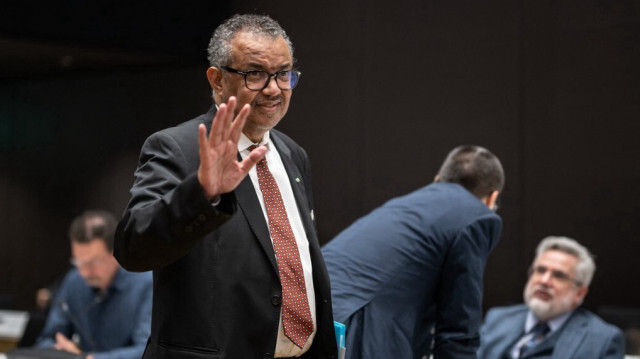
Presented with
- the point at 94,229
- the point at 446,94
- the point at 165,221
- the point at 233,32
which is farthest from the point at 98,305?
the point at 446,94

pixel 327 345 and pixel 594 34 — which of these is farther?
pixel 594 34

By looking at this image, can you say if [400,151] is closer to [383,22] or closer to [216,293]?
[383,22]

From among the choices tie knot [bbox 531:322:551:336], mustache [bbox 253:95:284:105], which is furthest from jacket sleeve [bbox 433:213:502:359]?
tie knot [bbox 531:322:551:336]

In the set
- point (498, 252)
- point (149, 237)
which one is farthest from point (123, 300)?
point (498, 252)

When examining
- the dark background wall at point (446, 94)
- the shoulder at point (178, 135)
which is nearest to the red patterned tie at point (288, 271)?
the shoulder at point (178, 135)

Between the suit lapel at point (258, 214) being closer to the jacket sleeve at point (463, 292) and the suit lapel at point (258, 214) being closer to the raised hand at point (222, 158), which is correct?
the raised hand at point (222, 158)

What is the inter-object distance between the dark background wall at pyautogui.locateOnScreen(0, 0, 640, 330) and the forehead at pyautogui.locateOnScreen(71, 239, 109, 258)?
2.57 m

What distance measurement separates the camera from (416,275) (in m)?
2.43

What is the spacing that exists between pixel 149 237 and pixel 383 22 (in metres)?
4.65

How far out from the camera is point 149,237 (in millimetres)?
1235

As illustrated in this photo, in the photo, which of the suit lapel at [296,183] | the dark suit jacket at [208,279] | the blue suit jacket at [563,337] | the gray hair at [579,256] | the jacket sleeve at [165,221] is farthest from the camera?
the gray hair at [579,256]

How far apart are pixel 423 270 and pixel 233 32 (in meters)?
1.14

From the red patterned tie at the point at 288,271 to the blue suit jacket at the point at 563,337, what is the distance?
1857mm

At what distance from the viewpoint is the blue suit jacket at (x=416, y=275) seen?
90.7 inches
